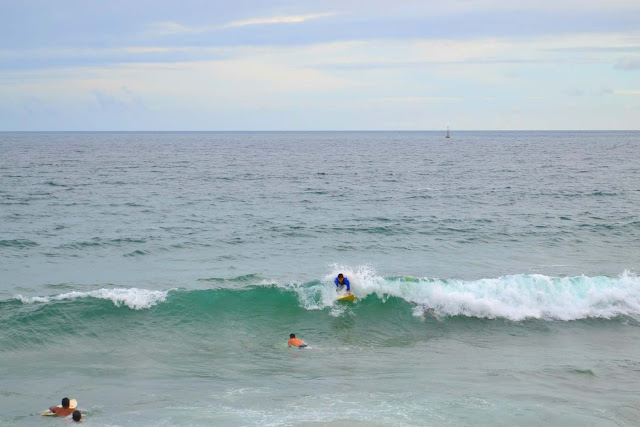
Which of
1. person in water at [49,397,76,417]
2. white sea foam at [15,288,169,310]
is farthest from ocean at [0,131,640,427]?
person in water at [49,397,76,417]

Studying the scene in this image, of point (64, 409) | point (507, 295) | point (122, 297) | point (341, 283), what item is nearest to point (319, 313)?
point (341, 283)

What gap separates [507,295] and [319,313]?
6.72 meters

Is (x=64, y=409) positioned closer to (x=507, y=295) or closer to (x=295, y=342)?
(x=295, y=342)

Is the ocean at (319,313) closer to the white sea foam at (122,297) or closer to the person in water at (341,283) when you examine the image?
the white sea foam at (122,297)

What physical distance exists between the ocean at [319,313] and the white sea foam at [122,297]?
7 cm

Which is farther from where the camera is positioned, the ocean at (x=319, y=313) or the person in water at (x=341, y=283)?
the person in water at (x=341, y=283)

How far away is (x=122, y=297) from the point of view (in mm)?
21672

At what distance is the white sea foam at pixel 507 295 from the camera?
2152cm

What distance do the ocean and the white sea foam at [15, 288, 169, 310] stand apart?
2.7 inches

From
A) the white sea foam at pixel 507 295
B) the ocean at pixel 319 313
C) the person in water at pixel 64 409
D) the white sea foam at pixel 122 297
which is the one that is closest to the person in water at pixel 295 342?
the ocean at pixel 319 313

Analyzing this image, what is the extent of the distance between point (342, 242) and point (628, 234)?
50.0 ft

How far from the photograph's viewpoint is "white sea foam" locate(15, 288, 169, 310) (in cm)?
2142

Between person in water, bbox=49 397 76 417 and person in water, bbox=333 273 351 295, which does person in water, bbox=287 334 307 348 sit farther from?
person in water, bbox=49 397 76 417

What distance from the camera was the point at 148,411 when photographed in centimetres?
1395
